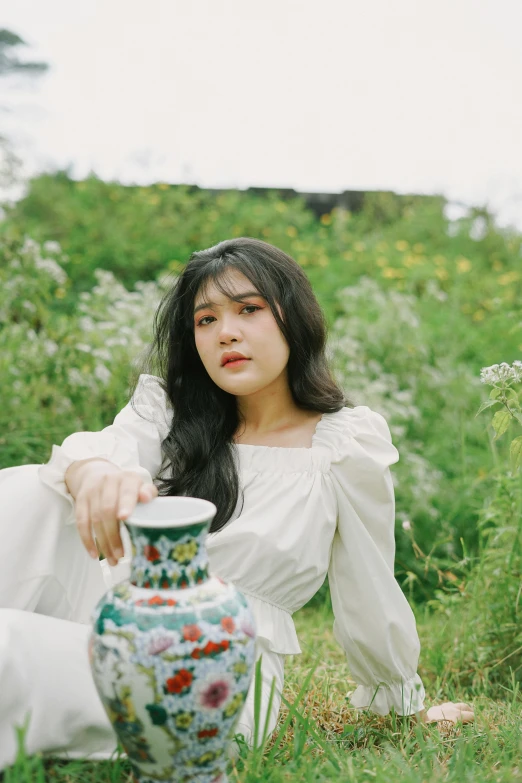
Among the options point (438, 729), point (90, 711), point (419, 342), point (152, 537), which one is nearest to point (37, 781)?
point (90, 711)

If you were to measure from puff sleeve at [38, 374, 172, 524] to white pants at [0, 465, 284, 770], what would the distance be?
57mm

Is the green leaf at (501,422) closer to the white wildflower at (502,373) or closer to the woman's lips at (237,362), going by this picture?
the white wildflower at (502,373)

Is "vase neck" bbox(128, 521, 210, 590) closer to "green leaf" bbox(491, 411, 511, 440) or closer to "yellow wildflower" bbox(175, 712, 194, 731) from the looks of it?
"yellow wildflower" bbox(175, 712, 194, 731)

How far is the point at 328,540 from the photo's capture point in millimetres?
2082

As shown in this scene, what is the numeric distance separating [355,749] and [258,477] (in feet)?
2.25

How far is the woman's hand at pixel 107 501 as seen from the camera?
4.98ft

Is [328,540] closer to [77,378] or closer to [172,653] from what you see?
[172,653]

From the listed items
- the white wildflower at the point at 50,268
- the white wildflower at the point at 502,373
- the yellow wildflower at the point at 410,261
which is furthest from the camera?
the yellow wildflower at the point at 410,261

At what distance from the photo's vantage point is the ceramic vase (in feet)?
4.38

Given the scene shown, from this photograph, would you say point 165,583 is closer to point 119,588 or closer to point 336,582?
point 119,588

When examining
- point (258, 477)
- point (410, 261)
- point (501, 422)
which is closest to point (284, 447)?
point (258, 477)

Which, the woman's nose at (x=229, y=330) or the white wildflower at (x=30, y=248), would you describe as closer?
the woman's nose at (x=229, y=330)

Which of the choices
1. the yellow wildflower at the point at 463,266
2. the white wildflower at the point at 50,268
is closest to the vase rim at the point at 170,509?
the white wildflower at the point at 50,268

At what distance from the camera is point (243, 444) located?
2.21 metres
